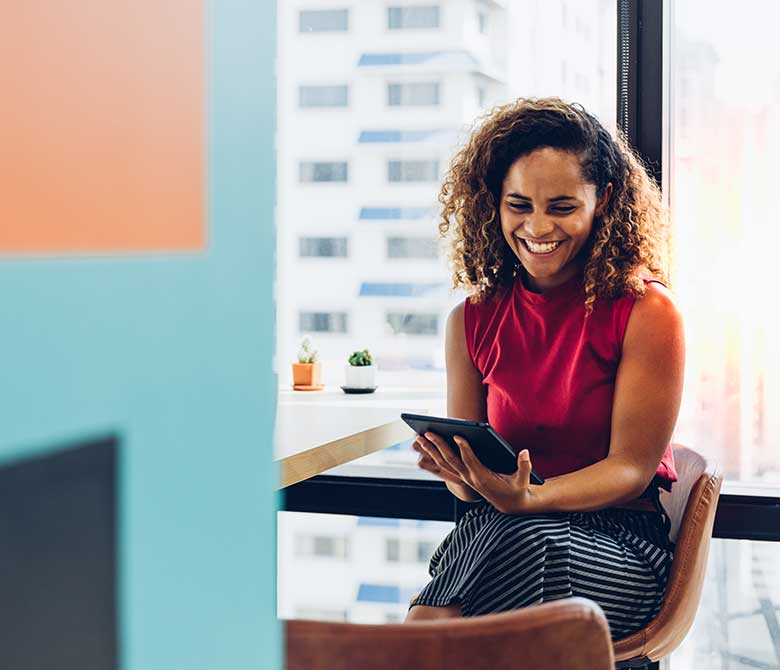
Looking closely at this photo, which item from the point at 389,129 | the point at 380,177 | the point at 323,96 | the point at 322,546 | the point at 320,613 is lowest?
the point at 320,613

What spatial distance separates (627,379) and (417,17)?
51.5 inches

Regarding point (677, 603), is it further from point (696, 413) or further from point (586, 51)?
point (586, 51)

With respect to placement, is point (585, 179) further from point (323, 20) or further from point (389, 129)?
point (323, 20)

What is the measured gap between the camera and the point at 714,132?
7.94 feet

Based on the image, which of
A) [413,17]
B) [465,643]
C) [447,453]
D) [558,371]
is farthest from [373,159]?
[465,643]

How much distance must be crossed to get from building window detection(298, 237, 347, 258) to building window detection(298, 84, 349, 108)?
1.20 feet

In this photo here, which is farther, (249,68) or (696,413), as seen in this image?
(696,413)

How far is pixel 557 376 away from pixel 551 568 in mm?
399

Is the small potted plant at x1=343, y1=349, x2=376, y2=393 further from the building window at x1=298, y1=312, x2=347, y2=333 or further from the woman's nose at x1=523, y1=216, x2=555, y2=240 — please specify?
the woman's nose at x1=523, y1=216, x2=555, y2=240

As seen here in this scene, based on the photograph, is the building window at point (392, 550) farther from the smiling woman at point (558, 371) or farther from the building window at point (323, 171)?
the building window at point (323, 171)

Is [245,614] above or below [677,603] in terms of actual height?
above

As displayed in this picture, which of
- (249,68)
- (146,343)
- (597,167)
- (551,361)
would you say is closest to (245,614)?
(146,343)

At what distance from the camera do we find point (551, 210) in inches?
74.4

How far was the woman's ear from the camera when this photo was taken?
1.94m
